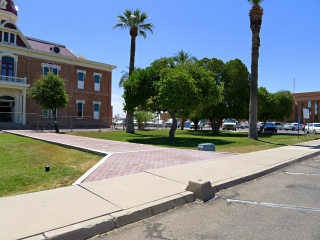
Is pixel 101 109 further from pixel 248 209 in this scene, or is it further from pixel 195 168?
pixel 248 209

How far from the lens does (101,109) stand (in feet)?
125

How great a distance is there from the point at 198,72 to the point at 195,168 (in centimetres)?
1267

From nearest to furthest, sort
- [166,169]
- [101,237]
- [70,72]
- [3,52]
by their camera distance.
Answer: [101,237] → [166,169] → [3,52] → [70,72]

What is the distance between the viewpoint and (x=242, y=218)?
162 inches

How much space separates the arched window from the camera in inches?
1134

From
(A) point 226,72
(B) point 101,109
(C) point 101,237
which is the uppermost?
(A) point 226,72

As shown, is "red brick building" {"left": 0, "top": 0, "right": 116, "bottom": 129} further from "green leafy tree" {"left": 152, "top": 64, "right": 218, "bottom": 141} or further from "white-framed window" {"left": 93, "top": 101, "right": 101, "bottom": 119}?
"green leafy tree" {"left": 152, "top": 64, "right": 218, "bottom": 141}

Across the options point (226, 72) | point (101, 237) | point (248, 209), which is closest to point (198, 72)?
point (226, 72)

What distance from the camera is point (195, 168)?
24.5 ft

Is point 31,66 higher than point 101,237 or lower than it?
higher

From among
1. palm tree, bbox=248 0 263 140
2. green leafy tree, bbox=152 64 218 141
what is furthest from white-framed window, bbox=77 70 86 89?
palm tree, bbox=248 0 263 140

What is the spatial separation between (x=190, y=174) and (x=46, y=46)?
3444 cm

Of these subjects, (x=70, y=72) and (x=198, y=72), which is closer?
(x=198, y=72)

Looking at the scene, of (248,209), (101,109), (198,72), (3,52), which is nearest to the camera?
(248,209)
